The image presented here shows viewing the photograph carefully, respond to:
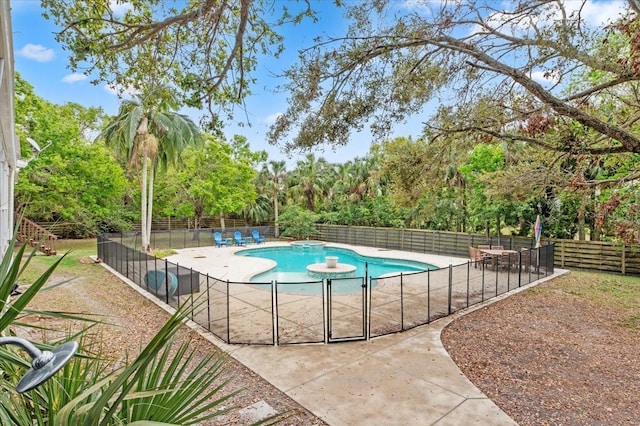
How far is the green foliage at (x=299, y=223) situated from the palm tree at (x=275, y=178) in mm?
2978

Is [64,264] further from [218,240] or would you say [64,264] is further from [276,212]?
[276,212]

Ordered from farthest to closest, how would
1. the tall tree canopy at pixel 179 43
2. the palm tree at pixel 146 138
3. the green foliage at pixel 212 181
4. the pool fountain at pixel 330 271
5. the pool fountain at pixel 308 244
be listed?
the green foliage at pixel 212 181 < the pool fountain at pixel 308 244 < the palm tree at pixel 146 138 < the pool fountain at pixel 330 271 < the tall tree canopy at pixel 179 43

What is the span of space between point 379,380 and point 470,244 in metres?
13.4

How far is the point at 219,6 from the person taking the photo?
16.8ft

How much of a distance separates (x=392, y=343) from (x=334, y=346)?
1.03 metres

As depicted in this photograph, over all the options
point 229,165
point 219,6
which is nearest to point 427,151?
point 219,6

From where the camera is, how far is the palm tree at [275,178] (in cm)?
2786

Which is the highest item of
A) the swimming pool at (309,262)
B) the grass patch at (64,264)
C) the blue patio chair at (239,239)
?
the blue patio chair at (239,239)

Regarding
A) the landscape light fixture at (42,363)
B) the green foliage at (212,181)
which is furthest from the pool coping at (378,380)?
the green foliage at (212,181)

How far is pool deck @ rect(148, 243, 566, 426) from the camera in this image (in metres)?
4.18

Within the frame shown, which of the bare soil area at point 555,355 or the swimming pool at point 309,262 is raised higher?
the bare soil area at point 555,355

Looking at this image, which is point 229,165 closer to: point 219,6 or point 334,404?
point 219,6

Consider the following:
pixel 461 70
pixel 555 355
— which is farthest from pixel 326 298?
pixel 461 70

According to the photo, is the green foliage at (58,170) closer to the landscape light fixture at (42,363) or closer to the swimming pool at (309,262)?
the swimming pool at (309,262)
